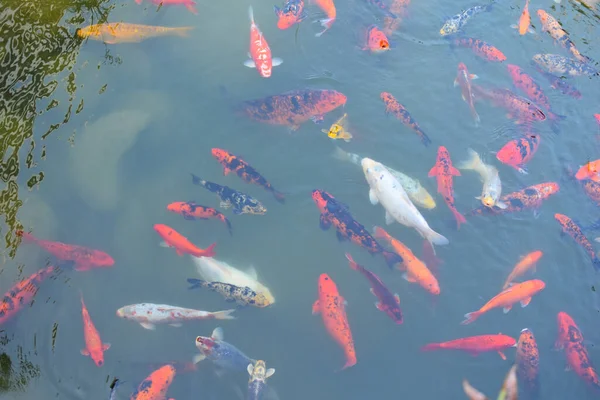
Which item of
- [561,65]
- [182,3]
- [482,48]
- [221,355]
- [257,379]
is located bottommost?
[257,379]

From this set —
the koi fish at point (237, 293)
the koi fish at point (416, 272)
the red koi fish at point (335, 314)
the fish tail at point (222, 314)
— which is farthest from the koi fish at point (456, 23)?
the fish tail at point (222, 314)

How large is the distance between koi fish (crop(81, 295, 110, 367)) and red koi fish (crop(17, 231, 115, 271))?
2.13 feet

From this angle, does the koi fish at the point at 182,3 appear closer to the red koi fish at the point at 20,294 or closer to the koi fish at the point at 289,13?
the koi fish at the point at 289,13

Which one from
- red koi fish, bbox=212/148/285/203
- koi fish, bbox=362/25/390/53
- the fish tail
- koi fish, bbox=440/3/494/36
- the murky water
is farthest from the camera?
koi fish, bbox=440/3/494/36

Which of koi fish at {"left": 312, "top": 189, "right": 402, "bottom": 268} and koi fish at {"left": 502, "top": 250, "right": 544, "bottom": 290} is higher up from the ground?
koi fish at {"left": 312, "top": 189, "right": 402, "bottom": 268}

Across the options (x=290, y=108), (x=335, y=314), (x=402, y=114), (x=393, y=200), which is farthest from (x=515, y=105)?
(x=335, y=314)

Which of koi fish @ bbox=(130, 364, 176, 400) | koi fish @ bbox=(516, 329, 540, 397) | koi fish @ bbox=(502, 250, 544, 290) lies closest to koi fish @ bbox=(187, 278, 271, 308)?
koi fish @ bbox=(130, 364, 176, 400)

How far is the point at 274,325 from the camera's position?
5.52 m

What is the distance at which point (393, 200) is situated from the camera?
6.14 m

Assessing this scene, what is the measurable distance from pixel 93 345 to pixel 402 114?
16.5 ft

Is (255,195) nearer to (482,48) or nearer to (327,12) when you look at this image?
(327,12)

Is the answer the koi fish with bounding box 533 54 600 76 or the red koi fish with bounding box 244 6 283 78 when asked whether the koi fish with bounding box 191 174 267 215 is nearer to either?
the red koi fish with bounding box 244 6 283 78

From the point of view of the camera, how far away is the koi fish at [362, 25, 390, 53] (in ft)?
25.4

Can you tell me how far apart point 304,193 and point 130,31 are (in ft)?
12.2
